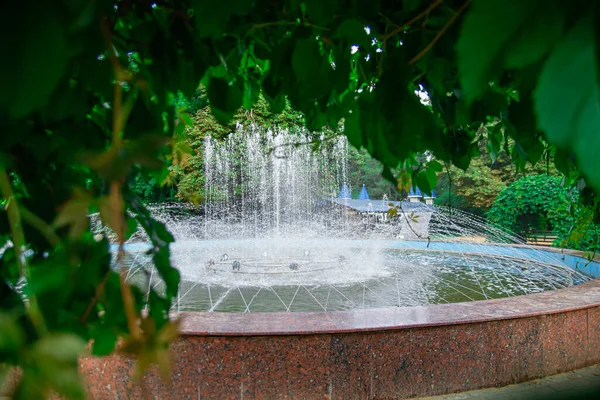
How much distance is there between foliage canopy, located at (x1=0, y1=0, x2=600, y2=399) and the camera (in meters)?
0.37

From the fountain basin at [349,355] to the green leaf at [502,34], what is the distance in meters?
3.72

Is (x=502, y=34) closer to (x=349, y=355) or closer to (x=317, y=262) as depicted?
(x=349, y=355)

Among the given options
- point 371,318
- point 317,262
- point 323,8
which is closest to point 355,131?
point 323,8

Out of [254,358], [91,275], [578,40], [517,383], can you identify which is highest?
[578,40]

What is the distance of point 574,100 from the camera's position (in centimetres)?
33

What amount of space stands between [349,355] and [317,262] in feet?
22.1

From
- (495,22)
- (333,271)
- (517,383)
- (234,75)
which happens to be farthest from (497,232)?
(495,22)

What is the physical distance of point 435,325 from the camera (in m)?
4.24

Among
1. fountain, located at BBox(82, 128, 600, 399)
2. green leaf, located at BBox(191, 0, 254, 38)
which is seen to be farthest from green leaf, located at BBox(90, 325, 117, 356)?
green leaf, located at BBox(191, 0, 254, 38)

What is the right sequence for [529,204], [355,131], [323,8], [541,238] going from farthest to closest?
1. [541,238]
2. [529,204]
3. [355,131]
4. [323,8]

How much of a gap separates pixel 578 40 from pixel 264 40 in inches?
55.5

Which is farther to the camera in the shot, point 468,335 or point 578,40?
point 468,335

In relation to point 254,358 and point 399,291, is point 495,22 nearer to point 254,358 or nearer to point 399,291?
point 254,358

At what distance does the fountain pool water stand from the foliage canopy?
0.25 meters
